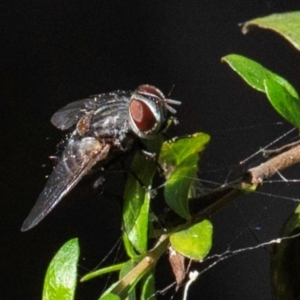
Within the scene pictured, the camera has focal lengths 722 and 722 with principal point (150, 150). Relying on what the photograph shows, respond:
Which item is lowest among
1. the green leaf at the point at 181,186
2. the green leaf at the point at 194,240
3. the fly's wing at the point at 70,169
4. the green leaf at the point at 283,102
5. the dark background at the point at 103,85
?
the dark background at the point at 103,85

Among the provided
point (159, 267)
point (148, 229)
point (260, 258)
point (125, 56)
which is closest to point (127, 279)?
point (148, 229)

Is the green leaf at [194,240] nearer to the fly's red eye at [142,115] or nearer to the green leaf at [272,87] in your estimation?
the green leaf at [272,87]

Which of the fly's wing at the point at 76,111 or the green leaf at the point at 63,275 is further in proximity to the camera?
the fly's wing at the point at 76,111

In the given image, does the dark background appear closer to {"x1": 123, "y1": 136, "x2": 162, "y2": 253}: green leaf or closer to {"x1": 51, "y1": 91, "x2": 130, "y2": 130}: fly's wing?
{"x1": 51, "y1": 91, "x2": 130, "y2": 130}: fly's wing

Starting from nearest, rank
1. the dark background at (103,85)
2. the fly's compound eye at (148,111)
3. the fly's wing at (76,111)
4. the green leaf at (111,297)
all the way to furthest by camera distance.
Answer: the green leaf at (111,297) < the fly's compound eye at (148,111) < the fly's wing at (76,111) < the dark background at (103,85)

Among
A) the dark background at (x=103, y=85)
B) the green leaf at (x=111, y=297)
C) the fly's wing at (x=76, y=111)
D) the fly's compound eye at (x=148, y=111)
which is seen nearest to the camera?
the green leaf at (x=111, y=297)

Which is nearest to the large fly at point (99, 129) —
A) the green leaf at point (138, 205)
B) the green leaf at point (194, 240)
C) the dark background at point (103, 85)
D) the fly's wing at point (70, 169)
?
the fly's wing at point (70, 169)

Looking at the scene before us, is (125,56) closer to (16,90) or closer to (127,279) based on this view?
(16,90)
